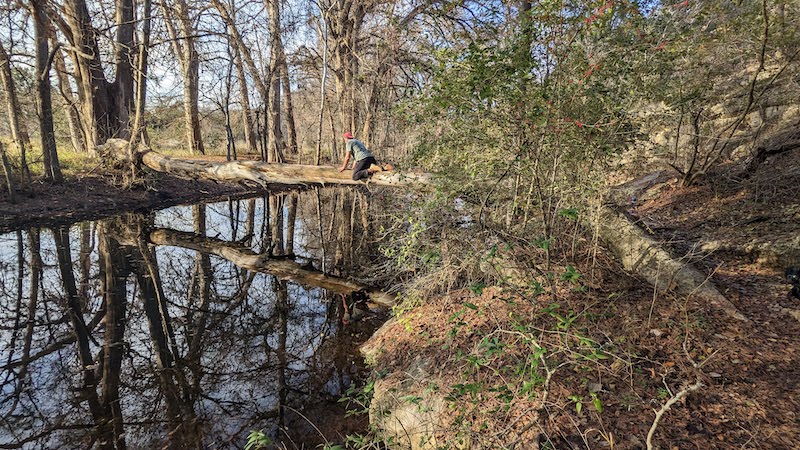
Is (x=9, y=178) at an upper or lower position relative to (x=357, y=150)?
lower

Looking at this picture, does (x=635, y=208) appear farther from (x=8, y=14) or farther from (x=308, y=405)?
(x=8, y=14)

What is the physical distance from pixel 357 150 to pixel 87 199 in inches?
337

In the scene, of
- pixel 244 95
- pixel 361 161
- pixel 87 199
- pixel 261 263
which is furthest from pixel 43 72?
pixel 244 95

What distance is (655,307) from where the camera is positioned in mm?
3650

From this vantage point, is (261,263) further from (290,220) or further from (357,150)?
(290,220)

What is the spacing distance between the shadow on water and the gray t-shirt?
208 centimetres

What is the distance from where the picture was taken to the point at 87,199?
11.1m

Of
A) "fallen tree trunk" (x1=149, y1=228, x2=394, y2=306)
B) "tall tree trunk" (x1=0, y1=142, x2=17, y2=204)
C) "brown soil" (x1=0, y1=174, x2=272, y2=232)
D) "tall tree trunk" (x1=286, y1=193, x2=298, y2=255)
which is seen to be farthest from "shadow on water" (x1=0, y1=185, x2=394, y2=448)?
"tall tree trunk" (x1=0, y1=142, x2=17, y2=204)

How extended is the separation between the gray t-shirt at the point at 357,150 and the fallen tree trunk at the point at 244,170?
505mm

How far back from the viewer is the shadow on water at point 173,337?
11.4ft

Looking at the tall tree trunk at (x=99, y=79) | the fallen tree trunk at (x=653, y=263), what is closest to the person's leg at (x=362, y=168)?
the fallen tree trunk at (x=653, y=263)

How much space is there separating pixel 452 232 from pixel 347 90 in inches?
452

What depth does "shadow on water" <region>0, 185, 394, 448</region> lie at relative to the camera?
136 inches

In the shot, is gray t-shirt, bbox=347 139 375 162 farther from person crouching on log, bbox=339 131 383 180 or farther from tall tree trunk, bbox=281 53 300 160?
tall tree trunk, bbox=281 53 300 160
